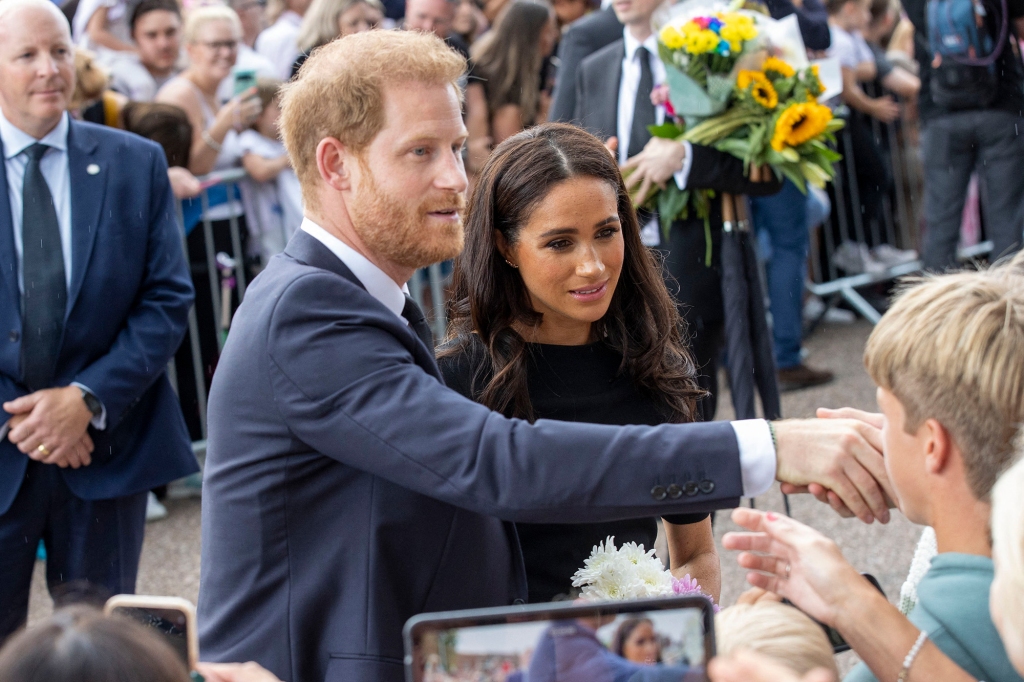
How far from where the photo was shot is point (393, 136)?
2.15 meters

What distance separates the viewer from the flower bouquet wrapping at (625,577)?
Result: 2402 mm

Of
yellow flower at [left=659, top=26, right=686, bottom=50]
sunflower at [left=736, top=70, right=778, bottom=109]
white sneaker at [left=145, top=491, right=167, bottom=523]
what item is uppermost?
yellow flower at [left=659, top=26, right=686, bottom=50]

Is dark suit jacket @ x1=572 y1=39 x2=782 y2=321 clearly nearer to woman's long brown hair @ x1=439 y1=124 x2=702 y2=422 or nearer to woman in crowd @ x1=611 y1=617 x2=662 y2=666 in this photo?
woman's long brown hair @ x1=439 y1=124 x2=702 y2=422

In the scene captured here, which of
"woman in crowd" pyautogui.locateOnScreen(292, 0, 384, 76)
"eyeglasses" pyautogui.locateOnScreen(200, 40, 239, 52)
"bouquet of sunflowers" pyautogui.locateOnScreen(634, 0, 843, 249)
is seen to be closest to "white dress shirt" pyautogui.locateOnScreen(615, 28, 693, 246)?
Answer: "bouquet of sunflowers" pyautogui.locateOnScreen(634, 0, 843, 249)

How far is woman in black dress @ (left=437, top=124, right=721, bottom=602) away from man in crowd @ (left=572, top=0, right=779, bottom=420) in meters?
1.78

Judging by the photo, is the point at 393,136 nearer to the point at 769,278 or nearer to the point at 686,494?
the point at 686,494

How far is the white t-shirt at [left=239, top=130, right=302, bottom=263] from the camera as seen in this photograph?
6.45 m

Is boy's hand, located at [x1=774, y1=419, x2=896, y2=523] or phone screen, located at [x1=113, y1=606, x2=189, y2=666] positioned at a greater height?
phone screen, located at [x1=113, y1=606, x2=189, y2=666]

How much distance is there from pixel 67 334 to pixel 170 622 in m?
2.53

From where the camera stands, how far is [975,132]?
703 cm

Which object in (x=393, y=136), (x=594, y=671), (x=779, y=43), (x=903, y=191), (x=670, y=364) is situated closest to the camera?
(x=594, y=671)

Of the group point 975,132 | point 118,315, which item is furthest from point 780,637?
point 975,132

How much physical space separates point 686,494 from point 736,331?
321 cm

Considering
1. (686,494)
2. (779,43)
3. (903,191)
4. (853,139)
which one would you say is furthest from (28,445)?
(903,191)
